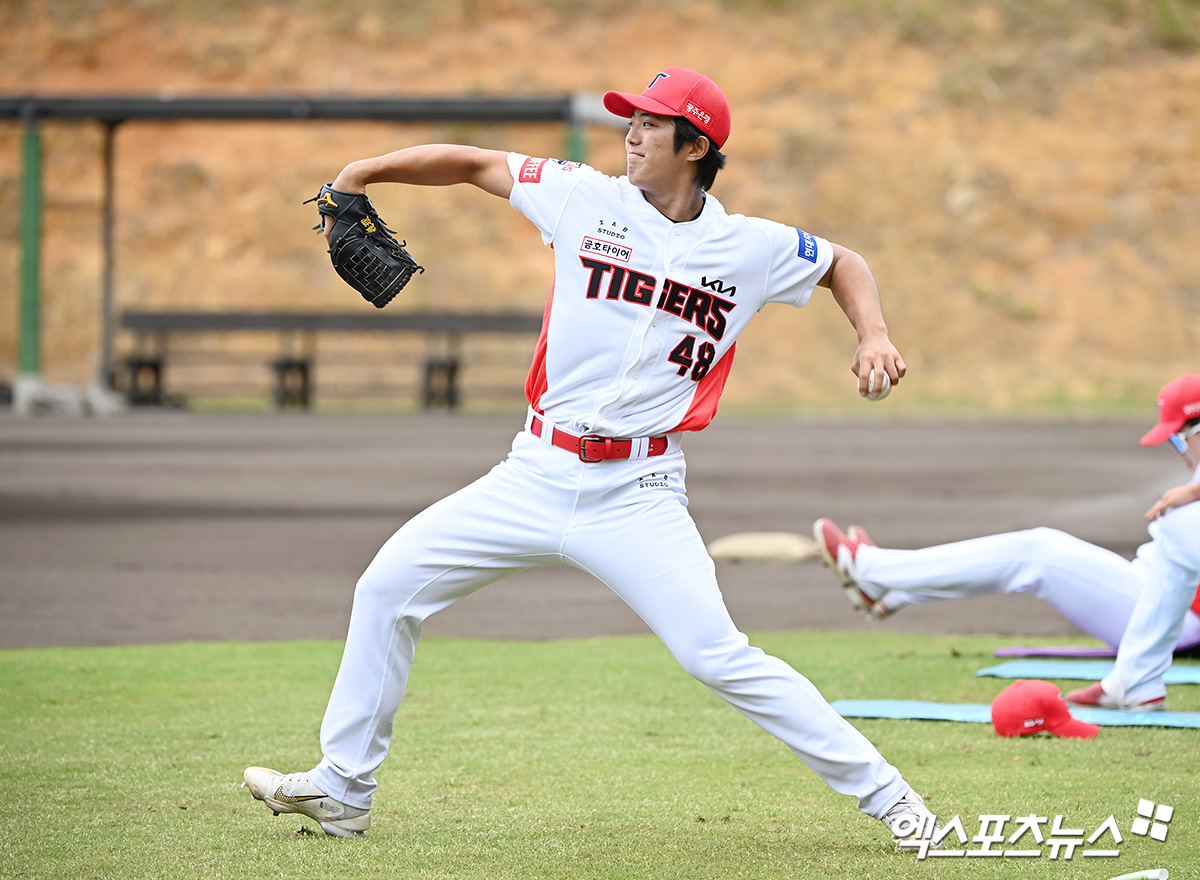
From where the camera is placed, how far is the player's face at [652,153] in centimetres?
478

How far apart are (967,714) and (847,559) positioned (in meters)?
0.86

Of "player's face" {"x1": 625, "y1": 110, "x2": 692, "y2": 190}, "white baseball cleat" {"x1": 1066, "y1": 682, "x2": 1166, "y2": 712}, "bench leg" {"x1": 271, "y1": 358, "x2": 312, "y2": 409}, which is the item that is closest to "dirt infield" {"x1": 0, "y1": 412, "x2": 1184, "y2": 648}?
"white baseball cleat" {"x1": 1066, "y1": 682, "x2": 1166, "y2": 712}

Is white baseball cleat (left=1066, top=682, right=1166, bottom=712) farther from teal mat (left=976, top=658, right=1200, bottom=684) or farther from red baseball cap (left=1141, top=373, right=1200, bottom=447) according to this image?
red baseball cap (left=1141, top=373, right=1200, bottom=447)

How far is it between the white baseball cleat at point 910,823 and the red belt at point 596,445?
128cm

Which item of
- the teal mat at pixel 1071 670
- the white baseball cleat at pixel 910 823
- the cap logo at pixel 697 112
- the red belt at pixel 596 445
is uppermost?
the cap logo at pixel 697 112

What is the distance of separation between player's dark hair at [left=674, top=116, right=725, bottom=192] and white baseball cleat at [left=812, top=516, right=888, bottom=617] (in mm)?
2554

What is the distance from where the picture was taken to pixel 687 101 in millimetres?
4742

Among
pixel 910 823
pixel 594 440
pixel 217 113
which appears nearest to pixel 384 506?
pixel 594 440

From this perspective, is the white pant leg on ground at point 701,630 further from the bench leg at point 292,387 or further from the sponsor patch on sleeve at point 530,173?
the bench leg at point 292,387

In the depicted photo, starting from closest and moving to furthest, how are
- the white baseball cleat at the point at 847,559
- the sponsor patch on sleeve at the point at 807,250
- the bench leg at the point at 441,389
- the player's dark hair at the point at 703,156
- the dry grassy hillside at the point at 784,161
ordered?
the player's dark hair at the point at 703,156, the sponsor patch on sleeve at the point at 807,250, the white baseball cleat at the point at 847,559, the bench leg at the point at 441,389, the dry grassy hillside at the point at 784,161

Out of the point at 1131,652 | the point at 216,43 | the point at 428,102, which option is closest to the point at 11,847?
the point at 1131,652

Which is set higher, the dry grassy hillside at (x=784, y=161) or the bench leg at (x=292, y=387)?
the dry grassy hillside at (x=784, y=161)

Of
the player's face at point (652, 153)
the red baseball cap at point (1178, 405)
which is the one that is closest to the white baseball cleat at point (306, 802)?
the player's face at point (652, 153)

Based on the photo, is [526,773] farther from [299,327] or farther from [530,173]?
[299,327]
